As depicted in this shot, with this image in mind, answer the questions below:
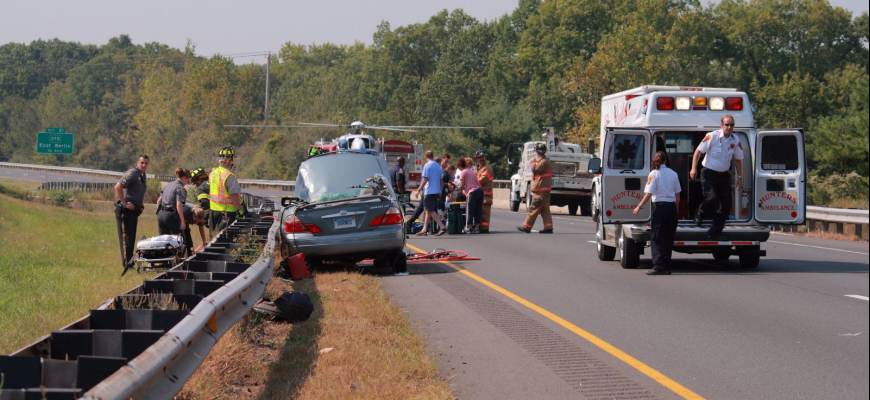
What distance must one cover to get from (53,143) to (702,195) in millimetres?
29771

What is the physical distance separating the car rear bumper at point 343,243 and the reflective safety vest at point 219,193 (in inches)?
67.5

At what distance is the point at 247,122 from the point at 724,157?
264ft

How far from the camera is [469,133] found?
228 ft

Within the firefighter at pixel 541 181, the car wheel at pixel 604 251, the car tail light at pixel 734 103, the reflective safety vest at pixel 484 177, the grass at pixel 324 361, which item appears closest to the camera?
the grass at pixel 324 361

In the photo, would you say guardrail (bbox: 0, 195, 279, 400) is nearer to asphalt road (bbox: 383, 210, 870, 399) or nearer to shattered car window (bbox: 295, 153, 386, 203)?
asphalt road (bbox: 383, 210, 870, 399)

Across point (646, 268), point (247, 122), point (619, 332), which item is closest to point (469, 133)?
point (247, 122)

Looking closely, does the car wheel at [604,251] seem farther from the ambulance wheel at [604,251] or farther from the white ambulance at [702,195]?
the white ambulance at [702,195]

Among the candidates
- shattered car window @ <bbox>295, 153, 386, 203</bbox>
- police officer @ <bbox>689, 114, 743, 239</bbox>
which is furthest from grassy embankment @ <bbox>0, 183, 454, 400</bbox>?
police officer @ <bbox>689, 114, 743, 239</bbox>

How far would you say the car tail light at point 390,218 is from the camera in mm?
13648

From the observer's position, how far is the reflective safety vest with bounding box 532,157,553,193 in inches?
861

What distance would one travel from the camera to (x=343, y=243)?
13.5 meters

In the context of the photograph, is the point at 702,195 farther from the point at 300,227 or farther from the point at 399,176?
the point at 399,176

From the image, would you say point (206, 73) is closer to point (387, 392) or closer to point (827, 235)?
point (827, 235)

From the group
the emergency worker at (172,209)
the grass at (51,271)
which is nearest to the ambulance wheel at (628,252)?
the emergency worker at (172,209)
